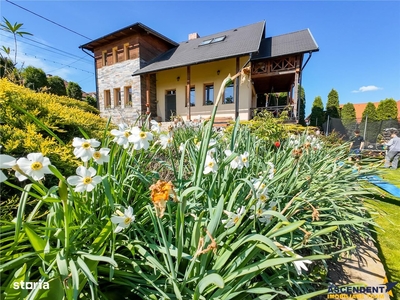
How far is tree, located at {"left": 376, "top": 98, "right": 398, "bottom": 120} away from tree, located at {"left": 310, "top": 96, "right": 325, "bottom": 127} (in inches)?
159

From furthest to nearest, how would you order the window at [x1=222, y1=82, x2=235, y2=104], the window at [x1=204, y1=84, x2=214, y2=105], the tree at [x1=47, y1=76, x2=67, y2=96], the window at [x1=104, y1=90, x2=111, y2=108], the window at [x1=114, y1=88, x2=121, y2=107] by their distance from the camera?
the tree at [x1=47, y1=76, x2=67, y2=96] → the window at [x1=104, y1=90, x2=111, y2=108] → the window at [x1=114, y1=88, x2=121, y2=107] → the window at [x1=204, y1=84, x2=214, y2=105] → the window at [x1=222, y1=82, x2=235, y2=104]

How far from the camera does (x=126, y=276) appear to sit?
0.74 meters

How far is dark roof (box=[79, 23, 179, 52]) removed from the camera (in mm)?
11148

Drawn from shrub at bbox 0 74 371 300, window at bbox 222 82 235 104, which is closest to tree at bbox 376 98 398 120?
window at bbox 222 82 235 104

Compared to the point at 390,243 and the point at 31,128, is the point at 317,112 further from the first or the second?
the point at 31,128

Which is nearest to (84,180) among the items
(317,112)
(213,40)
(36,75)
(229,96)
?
(229,96)

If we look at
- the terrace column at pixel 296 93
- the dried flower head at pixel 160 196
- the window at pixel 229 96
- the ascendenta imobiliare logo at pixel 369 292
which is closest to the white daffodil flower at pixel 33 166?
the dried flower head at pixel 160 196

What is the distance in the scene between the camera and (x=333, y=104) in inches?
671

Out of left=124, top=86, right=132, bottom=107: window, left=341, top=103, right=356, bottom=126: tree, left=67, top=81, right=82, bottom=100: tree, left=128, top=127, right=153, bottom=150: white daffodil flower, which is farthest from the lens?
left=341, top=103, right=356, bottom=126: tree

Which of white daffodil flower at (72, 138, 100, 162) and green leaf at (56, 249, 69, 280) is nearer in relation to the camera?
green leaf at (56, 249, 69, 280)

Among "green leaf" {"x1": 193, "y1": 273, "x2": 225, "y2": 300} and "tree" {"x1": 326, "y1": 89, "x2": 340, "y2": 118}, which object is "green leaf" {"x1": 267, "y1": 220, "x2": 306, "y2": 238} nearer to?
"green leaf" {"x1": 193, "y1": 273, "x2": 225, "y2": 300}

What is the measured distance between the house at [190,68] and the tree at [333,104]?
6355 mm

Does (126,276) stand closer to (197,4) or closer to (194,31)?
(197,4)

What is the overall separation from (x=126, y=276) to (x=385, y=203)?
14.5 feet
